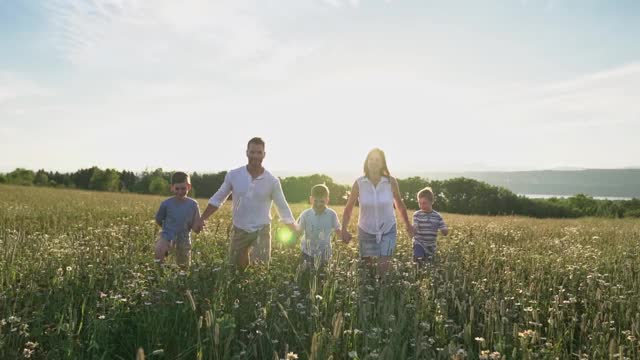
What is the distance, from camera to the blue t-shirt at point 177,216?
7.69 m

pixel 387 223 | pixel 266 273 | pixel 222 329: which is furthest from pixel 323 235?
pixel 222 329

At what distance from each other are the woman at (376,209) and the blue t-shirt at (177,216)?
7.91 feet

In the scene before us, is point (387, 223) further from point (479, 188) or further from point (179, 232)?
point (479, 188)

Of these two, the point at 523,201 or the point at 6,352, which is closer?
the point at 6,352

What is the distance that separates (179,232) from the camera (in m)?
7.66

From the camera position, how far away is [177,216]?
25.2ft

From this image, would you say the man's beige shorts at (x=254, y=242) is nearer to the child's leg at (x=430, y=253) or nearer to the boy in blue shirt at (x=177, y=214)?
the boy in blue shirt at (x=177, y=214)

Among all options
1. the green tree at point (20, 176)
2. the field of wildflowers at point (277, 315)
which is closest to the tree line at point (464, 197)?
the green tree at point (20, 176)

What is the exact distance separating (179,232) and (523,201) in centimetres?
7523

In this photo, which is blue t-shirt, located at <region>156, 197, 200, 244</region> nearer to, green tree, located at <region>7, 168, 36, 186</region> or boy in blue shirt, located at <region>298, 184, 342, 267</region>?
boy in blue shirt, located at <region>298, 184, 342, 267</region>

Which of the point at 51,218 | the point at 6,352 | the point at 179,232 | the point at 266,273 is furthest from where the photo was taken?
the point at 51,218

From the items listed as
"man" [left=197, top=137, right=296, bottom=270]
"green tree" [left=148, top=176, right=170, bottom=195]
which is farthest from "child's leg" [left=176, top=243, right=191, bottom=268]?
"green tree" [left=148, top=176, right=170, bottom=195]

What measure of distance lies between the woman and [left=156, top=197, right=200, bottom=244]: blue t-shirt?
241 centimetres

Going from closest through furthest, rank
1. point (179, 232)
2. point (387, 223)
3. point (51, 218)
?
point (179, 232) → point (387, 223) → point (51, 218)
